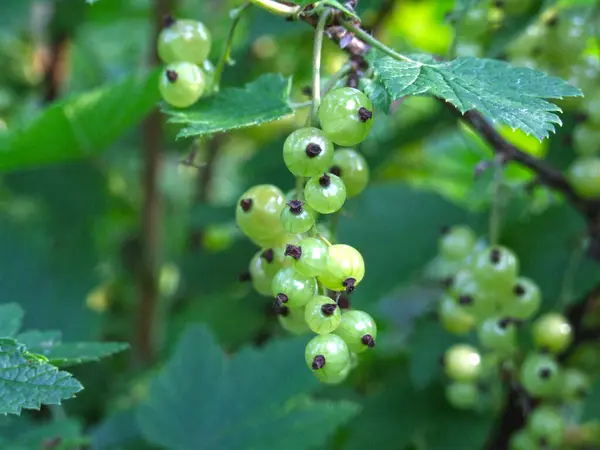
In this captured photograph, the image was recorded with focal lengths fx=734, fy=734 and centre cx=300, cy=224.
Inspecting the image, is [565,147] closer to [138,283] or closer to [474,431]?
[474,431]

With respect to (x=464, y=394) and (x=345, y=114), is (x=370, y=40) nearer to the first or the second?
(x=345, y=114)

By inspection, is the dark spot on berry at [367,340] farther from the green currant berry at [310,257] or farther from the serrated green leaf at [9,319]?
the serrated green leaf at [9,319]

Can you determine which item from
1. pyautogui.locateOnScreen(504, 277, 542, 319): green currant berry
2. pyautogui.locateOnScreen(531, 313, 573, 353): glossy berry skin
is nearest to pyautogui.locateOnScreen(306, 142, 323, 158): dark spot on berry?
pyautogui.locateOnScreen(504, 277, 542, 319): green currant berry

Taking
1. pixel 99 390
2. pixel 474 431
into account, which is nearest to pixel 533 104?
pixel 474 431

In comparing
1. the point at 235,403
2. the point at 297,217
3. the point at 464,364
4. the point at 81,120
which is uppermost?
the point at 81,120

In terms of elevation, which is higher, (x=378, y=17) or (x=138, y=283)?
(x=378, y=17)

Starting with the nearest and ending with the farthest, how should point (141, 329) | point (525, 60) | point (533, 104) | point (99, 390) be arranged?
point (533, 104) → point (525, 60) → point (99, 390) → point (141, 329)

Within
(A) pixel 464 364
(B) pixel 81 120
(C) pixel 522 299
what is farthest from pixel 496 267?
(B) pixel 81 120
